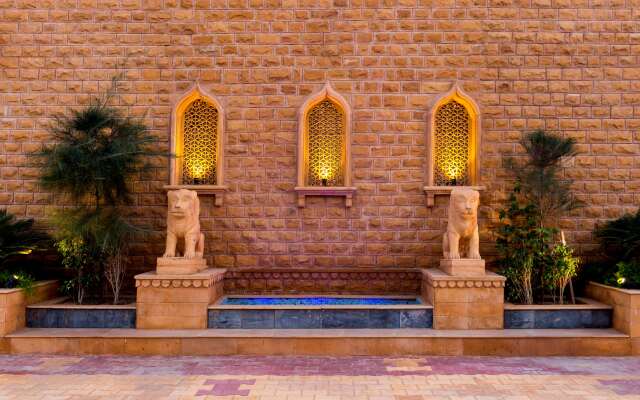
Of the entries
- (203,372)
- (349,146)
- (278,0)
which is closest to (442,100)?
(349,146)

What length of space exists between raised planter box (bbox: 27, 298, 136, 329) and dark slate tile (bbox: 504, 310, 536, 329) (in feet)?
16.0

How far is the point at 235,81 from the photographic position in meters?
7.70

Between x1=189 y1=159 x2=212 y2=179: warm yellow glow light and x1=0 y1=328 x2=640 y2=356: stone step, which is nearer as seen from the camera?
x1=0 y1=328 x2=640 y2=356: stone step

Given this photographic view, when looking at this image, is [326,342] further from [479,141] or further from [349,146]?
[479,141]

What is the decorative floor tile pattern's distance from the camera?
451 cm

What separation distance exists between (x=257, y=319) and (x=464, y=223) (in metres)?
3.03

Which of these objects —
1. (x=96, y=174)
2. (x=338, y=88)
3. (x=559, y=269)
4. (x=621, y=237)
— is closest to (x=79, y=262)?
(x=96, y=174)

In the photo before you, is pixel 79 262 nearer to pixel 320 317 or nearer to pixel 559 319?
pixel 320 317

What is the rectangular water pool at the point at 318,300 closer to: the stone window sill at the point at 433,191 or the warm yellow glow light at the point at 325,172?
the stone window sill at the point at 433,191

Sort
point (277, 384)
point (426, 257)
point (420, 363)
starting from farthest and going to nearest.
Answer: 1. point (426, 257)
2. point (420, 363)
3. point (277, 384)

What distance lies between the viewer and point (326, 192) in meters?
7.55

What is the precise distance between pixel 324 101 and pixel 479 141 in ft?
8.33

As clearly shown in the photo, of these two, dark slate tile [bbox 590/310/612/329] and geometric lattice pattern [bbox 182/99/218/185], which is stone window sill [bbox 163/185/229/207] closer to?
geometric lattice pattern [bbox 182/99/218/185]

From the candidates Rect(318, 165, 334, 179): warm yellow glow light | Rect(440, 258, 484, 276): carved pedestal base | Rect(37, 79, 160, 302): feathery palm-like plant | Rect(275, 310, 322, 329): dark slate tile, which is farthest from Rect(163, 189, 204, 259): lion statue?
Rect(440, 258, 484, 276): carved pedestal base
